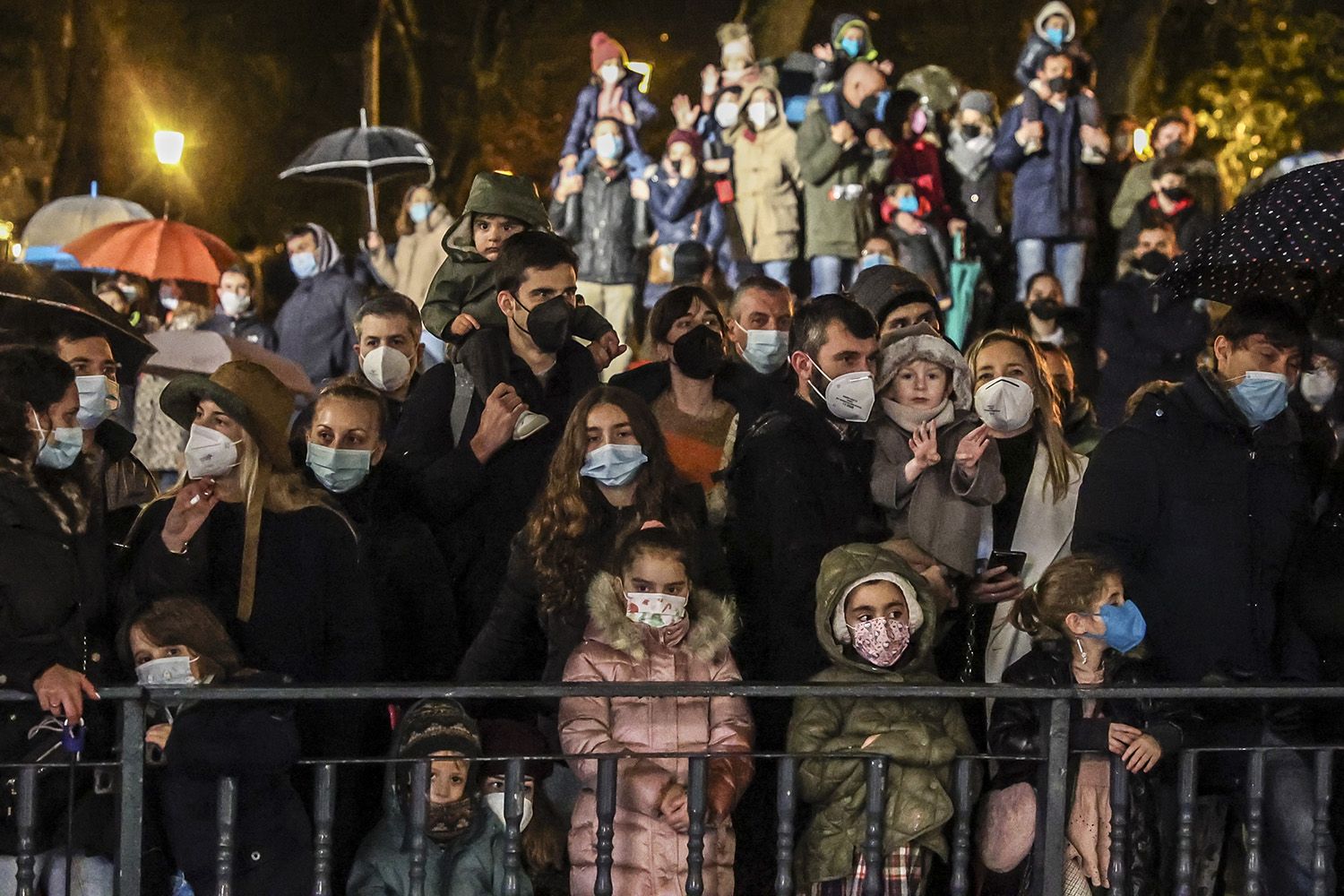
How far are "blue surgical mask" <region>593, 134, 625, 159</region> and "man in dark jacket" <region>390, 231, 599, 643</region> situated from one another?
7.82 m

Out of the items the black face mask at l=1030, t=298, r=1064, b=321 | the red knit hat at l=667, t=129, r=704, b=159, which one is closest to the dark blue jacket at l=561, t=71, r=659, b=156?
the red knit hat at l=667, t=129, r=704, b=159

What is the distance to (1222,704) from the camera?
22.3ft

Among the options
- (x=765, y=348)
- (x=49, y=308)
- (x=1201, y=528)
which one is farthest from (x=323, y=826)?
(x=1201, y=528)

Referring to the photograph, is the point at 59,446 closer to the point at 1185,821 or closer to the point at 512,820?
the point at 512,820

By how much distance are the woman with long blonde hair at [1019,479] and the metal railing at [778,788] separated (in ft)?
2.09

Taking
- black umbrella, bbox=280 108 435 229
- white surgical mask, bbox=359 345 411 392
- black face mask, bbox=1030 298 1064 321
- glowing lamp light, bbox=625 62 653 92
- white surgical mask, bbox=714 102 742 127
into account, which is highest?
glowing lamp light, bbox=625 62 653 92

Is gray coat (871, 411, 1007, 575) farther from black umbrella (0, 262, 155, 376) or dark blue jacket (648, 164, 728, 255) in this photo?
dark blue jacket (648, 164, 728, 255)

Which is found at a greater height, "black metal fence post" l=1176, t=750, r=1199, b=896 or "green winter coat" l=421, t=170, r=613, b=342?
"green winter coat" l=421, t=170, r=613, b=342

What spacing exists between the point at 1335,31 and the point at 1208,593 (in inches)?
539

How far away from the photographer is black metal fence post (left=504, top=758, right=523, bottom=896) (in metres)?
6.11

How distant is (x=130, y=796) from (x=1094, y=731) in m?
2.57

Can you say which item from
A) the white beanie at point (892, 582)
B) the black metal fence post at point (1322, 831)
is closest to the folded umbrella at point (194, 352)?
the white beanie at point (892, 582)

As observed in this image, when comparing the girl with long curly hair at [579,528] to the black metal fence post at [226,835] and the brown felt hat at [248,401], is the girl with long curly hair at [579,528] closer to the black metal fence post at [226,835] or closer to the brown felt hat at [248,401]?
the brown felt hat at [248,401]

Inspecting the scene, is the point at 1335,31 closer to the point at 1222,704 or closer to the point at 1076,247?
the point at 1076,247
